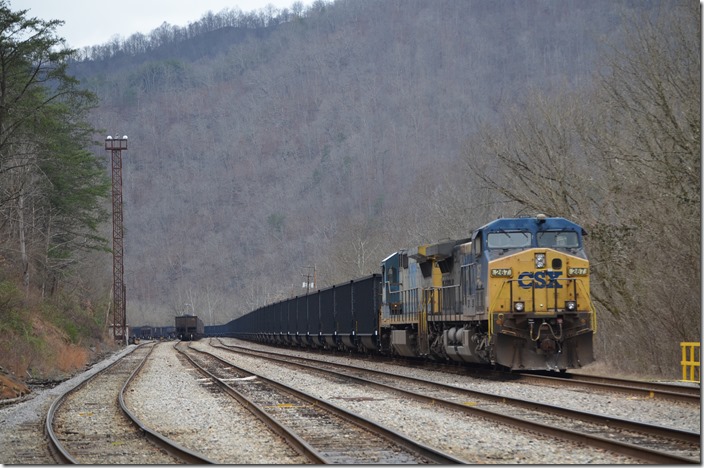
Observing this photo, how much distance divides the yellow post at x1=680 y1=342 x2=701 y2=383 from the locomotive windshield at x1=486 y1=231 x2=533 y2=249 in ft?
13.0

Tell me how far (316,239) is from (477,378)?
12928 centimetres

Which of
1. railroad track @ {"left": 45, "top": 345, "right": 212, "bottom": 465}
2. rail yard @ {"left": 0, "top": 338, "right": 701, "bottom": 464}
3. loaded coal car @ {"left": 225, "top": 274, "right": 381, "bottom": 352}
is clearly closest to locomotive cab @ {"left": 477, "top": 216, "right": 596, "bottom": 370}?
rail yard @ {"left": 0, "top": 338, "right": 701, "bottom": 464}

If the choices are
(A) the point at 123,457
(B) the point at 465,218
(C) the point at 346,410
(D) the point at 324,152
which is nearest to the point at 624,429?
(C) the point at 346,410

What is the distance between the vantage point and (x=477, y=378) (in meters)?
20.5

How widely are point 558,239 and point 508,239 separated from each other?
45.2 inches

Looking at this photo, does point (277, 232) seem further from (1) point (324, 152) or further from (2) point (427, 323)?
(2) point (427, 323)

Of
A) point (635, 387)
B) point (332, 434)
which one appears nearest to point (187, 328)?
point (635, 387)

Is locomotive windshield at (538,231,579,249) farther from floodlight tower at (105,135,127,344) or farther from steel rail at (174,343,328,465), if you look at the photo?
floodlight tower at (105,135,127,344)

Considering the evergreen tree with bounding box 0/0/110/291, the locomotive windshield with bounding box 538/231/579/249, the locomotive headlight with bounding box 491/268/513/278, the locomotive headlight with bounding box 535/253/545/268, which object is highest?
the evergreen tree with bounding box 0/0/110/291

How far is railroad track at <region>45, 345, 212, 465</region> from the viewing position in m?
10.2

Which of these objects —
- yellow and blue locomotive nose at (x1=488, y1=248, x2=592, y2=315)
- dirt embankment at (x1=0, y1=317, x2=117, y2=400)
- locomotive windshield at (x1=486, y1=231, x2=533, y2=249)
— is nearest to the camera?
yellow and blue locomotive nose at (x1=488, y1=248, x2=592, y2=315)

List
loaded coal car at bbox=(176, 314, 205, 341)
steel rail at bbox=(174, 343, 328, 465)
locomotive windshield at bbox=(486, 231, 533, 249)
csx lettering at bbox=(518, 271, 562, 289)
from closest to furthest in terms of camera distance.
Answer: steel rail at bbox=(174, 343, 328, 465)
csx lettering at bbox=(518, 271, 562, 289)
locomotive windshield at bbox=(486, 231, 533, 249)
loaded coal car at bbox=(176, 314, 205, 341)

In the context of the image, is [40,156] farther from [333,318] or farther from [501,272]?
[501,272]

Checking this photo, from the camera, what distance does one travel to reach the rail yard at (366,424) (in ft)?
32.8
